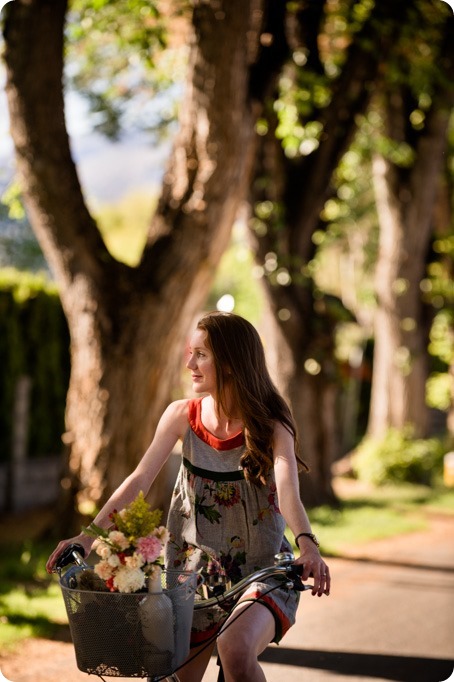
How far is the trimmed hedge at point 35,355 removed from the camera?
12.8 meters

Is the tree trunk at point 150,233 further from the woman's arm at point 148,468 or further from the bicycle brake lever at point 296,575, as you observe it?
the bicycle brake lever at point 296,575

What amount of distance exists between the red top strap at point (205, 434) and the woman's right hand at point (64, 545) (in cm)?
59

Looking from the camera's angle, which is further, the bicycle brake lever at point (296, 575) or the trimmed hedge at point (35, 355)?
the trimmed hedge at point (35, 355)

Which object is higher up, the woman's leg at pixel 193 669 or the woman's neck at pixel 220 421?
the woman's neck at pixel 220 421

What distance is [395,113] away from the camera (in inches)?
632

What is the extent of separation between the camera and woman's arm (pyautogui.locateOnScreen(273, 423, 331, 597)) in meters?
3.33

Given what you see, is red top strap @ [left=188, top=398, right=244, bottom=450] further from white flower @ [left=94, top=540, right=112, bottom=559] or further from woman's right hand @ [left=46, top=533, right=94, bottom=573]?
white flower @ [left=94, top=540, right=112, bottom=559]

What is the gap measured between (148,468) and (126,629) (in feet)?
2.62

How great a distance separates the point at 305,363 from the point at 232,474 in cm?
943

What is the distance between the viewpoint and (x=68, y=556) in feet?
11.4

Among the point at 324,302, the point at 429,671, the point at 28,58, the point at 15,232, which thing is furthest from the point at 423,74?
the point at 15,232

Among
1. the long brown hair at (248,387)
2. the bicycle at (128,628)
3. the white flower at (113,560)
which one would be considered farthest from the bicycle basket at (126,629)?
the long brown hair at (248,387)

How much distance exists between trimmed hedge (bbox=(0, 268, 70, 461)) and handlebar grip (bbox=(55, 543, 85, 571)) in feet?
30.9

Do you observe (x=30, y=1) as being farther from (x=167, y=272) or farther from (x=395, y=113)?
(x=395, y=113)
